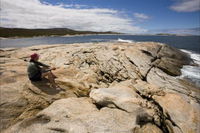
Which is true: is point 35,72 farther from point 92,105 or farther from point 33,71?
point 92,105

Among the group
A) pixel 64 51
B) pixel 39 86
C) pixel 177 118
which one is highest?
pixel 64 51

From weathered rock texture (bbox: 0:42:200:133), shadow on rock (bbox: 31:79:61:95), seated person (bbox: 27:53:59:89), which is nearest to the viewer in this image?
weathered rock texture (bbox: 0:42:200:133)

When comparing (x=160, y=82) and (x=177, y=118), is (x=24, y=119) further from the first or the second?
(x=160, y=82)

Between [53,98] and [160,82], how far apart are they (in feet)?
31.1

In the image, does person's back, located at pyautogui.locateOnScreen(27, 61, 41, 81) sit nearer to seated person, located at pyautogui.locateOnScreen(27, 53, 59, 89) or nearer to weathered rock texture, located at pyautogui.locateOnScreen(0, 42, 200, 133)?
seated person, located at pyautogui.locateOnScreen(27, 53, 59, 89)

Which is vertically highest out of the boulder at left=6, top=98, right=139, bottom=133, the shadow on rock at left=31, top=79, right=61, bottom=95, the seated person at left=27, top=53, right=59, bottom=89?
the seated person at left=27, top=53, right=59, bottom=89

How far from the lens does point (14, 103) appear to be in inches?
338

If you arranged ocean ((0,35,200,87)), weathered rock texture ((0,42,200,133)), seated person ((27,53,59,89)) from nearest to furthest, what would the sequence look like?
weathered rock texture ((0,42,200,133))
seated person ((27,53,59,89))
ocean ((0,35,200,87))

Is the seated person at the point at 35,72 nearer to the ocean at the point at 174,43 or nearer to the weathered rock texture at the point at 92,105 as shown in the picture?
the weathered rock texture at the point at 92,105

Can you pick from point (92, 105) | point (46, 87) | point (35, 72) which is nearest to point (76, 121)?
point (92, 105)

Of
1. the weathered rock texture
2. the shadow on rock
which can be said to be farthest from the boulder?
the shadow on rock

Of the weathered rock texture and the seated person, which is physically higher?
the seated person

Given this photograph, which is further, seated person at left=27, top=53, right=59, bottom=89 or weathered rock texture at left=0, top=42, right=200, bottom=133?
seated person at left=27, top=53, right=59, bottom=89

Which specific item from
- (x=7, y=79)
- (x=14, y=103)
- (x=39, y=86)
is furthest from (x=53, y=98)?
(x=7, y=79)
